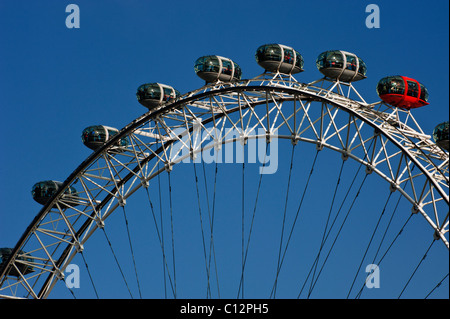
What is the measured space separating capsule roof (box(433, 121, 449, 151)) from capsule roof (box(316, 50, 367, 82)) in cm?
537

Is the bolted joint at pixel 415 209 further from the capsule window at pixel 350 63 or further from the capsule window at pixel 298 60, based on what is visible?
the capsule window at pixel 298 60

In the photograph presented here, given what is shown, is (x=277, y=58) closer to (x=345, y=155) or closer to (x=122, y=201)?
(x=345, y=155)

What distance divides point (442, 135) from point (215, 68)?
1177 cm

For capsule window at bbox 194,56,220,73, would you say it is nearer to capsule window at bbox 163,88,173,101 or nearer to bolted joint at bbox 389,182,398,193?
capsule window at bbox 163,88,173,101

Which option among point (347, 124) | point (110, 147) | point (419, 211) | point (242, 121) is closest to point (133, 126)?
point (110, 147)

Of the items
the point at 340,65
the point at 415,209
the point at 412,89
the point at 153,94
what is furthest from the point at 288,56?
the point at 415,209

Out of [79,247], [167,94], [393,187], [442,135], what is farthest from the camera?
[79,247]

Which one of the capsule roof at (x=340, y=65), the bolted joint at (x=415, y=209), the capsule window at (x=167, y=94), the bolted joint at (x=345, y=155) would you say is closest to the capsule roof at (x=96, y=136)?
the capsule window at (x=167, y=94)

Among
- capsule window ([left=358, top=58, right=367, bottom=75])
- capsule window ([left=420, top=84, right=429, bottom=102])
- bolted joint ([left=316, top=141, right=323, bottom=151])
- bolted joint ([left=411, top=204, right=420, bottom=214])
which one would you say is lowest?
bolted joint ([left=411, top=204, right=420, bottom=214])

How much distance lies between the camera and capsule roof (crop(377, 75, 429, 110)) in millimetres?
45188

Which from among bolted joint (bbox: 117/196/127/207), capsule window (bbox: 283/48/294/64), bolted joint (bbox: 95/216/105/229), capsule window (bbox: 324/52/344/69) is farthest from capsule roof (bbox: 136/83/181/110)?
capsule window (bbox: 324/52/344/69)

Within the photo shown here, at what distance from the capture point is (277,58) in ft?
157

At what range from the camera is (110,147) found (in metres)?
53.6
